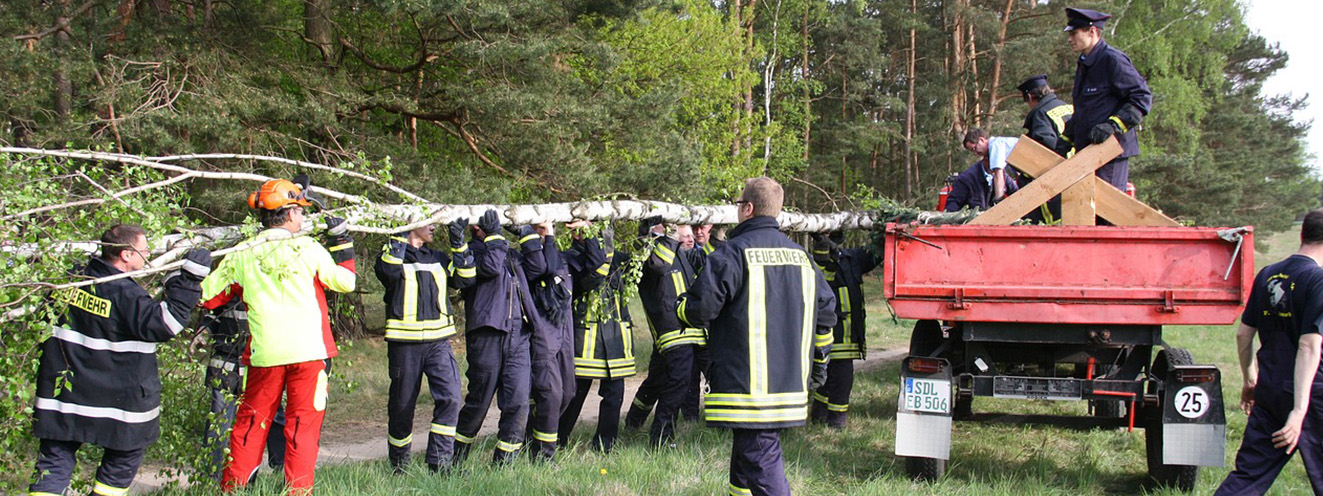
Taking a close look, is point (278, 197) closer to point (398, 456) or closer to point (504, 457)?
point (398, 456)

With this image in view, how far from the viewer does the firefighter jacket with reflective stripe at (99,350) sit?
4230 mm

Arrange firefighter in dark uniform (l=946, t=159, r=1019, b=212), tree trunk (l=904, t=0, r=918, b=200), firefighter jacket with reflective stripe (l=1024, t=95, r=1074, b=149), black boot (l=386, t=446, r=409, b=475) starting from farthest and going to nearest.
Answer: tree trunk (l=904, t=0, r=918, b=200), firefighter in dark uniform (l=946, t=159, r=1019, b=212), firefighter jacket with reflective stripe (l=1024, t=95, r=1074, b=149), black boot (l=386, t=446, r=409, b=475)

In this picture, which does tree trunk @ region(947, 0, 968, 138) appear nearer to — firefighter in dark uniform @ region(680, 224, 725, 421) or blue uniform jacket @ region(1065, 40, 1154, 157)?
firefighter in dark uniform @ region(680, 224, 725, 421)

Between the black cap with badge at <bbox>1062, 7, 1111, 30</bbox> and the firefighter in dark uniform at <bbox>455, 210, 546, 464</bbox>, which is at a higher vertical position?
the black cap with badge at <bbox>1062, 7, 1111, 30</bbox>

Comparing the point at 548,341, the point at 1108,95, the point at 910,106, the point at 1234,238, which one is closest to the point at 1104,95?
the point at 1108,95

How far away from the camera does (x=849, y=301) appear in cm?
792

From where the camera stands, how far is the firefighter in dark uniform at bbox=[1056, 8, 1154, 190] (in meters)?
5.98

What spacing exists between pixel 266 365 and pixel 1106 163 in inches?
202

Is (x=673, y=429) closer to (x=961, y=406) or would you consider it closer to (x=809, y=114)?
(x=961, y=406)

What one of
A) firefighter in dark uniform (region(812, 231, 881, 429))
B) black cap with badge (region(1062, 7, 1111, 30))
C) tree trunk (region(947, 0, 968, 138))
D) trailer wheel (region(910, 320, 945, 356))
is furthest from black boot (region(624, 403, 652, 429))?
tree trunk (region(947, 0, 968, 138))

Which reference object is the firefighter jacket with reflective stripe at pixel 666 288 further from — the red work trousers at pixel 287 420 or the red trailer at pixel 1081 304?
the red work trousers at pixel 287 420

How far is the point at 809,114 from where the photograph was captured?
31.2 meters

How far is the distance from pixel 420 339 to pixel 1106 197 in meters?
4.42

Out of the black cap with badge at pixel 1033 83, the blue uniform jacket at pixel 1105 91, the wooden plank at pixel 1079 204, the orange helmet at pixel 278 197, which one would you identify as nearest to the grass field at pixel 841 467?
the orange helmet at pixel 278 197
